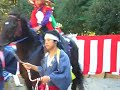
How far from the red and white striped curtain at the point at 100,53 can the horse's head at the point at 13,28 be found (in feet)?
16.8

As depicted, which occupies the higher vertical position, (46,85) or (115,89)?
(46,85)

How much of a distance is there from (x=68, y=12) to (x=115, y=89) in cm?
1246

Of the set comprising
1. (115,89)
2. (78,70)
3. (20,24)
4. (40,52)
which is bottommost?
(115,89)

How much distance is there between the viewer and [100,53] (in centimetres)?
1275

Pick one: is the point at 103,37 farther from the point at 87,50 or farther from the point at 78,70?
the point at 78,70

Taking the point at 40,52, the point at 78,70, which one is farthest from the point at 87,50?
the point at 40,52

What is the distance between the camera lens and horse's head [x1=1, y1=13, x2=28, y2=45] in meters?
7.02

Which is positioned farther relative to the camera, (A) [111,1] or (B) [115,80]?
(A) [111,1]

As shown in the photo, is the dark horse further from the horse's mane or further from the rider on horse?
the rider on horse

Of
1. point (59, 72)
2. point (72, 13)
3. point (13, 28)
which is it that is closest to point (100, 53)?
point (13, 28)

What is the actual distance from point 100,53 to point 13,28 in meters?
5.88

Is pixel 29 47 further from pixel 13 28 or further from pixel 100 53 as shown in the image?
pixel 100 53

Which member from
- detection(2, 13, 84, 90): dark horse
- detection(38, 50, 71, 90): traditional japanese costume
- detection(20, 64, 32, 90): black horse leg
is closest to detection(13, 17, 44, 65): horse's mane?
detection(2, 13, 84, 90): dark horse

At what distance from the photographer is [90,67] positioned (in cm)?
1305
